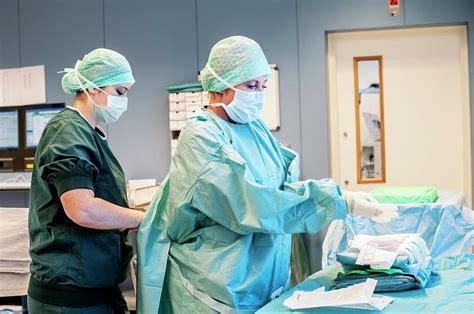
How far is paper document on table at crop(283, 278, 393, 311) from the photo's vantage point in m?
1.28

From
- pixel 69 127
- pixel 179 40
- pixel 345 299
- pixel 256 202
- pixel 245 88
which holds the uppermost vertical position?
pixel 179 40

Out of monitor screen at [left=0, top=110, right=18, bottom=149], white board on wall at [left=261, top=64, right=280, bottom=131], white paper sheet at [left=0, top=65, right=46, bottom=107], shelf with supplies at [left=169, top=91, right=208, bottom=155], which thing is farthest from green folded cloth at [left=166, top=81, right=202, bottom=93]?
monitor screen at [left=0, top=110, right=18, bottom=149]

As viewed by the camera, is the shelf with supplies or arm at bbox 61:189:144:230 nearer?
arm at bbox 61:189:144:230

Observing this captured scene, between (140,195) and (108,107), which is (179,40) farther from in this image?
(108,107)

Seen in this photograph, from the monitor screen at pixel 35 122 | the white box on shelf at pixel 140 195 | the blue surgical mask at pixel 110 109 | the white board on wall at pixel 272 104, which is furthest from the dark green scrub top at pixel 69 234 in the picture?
the monitor screen at pixel 35 122

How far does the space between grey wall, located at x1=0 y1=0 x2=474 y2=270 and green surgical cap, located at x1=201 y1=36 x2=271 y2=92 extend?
6.79ft

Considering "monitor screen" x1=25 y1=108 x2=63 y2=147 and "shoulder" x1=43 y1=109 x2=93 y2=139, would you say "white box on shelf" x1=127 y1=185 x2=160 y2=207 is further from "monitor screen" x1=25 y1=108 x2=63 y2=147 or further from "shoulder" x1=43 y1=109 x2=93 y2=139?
"shoulder" x1=43 y1=109 x2=93 y2=139

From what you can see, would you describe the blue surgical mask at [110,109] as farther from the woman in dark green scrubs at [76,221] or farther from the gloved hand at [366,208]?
the gloved hand at [366,208]

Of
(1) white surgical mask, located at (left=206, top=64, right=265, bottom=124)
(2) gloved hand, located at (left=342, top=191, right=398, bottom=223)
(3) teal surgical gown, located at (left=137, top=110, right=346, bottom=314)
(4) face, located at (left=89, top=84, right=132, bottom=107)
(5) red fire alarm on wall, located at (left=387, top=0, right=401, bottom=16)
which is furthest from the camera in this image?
(5) red fire alarm on wall, located at (left=387, top=0, right=401, bottom=16)

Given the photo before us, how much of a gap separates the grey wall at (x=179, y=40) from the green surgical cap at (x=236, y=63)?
6.79ft

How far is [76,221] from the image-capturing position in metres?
1.46

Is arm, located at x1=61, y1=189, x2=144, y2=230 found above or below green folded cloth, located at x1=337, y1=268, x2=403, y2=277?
above

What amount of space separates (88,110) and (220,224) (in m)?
0.59

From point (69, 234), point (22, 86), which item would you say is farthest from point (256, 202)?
point (22, 86)
